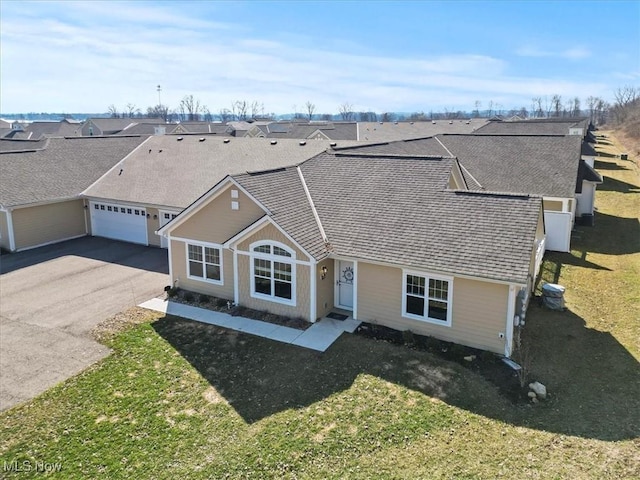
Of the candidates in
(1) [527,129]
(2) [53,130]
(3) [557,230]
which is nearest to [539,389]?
(3) [557,230]

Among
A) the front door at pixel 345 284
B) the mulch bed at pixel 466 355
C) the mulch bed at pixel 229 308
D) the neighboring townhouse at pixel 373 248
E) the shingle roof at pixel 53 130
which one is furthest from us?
the shingle roof at pixel 53 130

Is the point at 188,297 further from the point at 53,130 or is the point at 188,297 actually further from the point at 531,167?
the point at 53,130

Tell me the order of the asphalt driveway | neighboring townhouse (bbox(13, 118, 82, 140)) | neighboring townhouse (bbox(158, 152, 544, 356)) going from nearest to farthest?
the asphalt driveway
neighboring townhouse (bbox(158, 152, 544, 356))
neighboring townhouse (bbox(13, 118, 82, 140))

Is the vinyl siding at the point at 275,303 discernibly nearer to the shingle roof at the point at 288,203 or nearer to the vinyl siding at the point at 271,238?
the vinyl siding at the point at 271,238

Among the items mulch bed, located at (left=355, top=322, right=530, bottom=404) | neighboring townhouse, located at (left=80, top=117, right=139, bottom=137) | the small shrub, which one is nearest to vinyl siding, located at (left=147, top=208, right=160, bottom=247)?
the small shrub

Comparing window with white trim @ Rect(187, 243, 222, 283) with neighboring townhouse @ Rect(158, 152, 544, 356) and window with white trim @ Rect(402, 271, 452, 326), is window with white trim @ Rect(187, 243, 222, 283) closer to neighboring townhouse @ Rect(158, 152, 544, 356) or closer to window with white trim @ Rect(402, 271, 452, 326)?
neighboring townhouse @ Rect(158, 152, 544, 356)

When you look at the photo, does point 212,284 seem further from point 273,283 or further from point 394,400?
point 394,400

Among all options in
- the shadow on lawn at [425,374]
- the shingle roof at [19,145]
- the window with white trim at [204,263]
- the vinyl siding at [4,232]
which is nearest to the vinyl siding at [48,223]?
the vinyl siding at [4,232]
